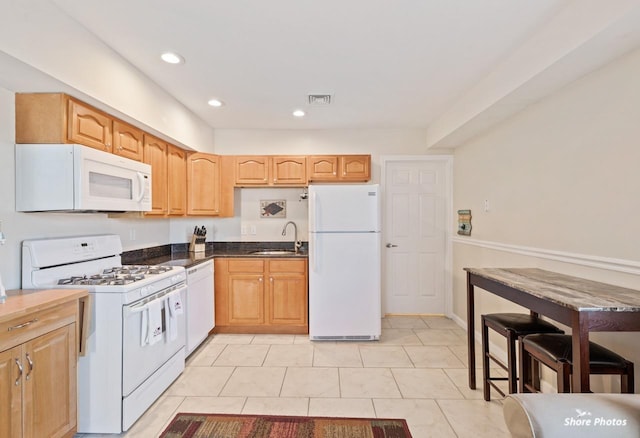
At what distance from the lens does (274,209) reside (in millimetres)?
4324

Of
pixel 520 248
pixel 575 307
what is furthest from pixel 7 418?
pixel 520 248

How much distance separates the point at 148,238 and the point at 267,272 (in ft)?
4.41

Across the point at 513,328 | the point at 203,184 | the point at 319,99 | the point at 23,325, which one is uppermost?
the point at 319,99

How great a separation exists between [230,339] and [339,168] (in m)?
2.39

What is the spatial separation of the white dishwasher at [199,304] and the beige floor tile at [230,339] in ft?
0.48

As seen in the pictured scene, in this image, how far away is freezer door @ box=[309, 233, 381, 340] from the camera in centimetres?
354

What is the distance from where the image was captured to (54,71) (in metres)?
1.80

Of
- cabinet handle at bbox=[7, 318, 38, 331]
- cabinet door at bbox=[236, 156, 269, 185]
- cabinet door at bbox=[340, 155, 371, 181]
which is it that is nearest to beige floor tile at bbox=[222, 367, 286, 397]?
cabinet handle at bbox=[7, 318, 38, 331]

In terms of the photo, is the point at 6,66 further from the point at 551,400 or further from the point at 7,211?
the point at 551,400

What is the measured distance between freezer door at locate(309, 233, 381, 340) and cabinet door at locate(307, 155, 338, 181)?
882 mm

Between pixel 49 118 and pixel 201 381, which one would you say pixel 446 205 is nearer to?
pixel 201 381

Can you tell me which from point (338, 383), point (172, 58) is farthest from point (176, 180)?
point (338, 383)

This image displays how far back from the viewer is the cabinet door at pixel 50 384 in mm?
1587
